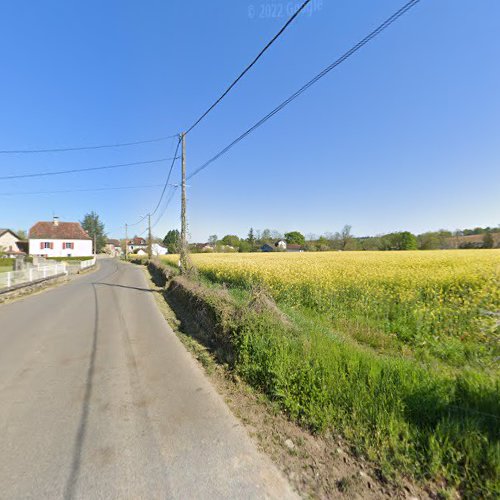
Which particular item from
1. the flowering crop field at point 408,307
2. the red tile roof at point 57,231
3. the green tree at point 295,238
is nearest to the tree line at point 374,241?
the green tree at point 295,238

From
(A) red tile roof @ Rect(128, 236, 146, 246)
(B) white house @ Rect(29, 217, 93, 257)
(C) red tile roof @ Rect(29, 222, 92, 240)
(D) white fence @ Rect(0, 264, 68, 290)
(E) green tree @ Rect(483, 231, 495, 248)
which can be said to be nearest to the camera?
(D) white fence @ Rect(0, 264, 68, 290)

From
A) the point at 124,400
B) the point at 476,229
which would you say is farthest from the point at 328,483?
the point at 476,229

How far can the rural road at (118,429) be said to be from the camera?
2281mm

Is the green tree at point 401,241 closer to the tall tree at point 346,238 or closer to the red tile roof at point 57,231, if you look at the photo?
the tall tree at point 346,238

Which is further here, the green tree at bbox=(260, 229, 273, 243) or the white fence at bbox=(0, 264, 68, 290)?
the green tree at bbox=(260, 229, 273, 243)

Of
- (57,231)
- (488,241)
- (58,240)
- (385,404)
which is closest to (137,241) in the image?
(57,231)

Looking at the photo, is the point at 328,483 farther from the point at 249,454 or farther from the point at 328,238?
the point at 328,238

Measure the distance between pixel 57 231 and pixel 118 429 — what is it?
204 ft

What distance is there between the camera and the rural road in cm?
228

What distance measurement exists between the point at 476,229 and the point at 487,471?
12174cm

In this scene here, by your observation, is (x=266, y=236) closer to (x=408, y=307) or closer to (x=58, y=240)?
(x=58, y=240)

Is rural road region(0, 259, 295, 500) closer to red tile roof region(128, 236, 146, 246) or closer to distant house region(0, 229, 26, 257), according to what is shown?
distant house region(0, 229, 26, 257)

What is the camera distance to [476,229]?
95.8m

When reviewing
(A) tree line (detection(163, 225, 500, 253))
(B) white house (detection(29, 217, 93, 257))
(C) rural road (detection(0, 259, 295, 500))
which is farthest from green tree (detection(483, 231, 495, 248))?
(B) white house (detection(29, 217, 93, 257))
